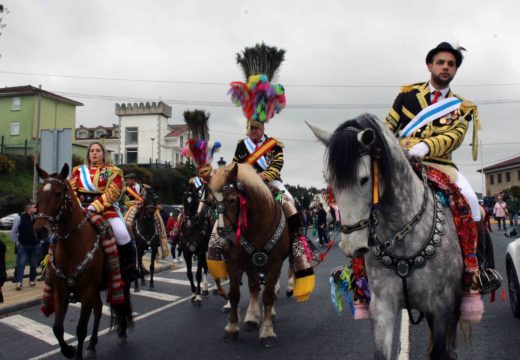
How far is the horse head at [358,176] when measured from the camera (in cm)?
304

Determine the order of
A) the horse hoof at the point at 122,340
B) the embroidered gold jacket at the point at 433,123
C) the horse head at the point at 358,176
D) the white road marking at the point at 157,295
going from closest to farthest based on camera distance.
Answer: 1. the horse head at the point at 358,176
2. the embroidered gold jacket at the point at 433,123
3. the horse hoof at the point at 122,340
4. the white road marking at the point at 157,295

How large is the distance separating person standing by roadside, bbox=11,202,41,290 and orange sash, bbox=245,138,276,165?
679 cm

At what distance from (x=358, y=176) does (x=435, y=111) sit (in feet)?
Answer: 4.71

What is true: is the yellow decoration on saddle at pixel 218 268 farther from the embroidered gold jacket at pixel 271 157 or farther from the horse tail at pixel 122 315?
the embroidered gold jacket at pixel 271 157

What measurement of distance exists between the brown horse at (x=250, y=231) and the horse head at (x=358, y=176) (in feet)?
9.27

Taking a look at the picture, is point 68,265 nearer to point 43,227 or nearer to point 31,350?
point 43,227

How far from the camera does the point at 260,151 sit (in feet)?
23.5

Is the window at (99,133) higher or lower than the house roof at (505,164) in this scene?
higher

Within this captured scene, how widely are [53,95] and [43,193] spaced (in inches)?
2067

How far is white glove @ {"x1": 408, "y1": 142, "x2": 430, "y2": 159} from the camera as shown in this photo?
387 centimetres

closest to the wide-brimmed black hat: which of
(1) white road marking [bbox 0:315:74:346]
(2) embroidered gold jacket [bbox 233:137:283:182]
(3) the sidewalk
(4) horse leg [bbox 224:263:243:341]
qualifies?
(2) embroidered gold jacket [bbox 233:137:283:182]

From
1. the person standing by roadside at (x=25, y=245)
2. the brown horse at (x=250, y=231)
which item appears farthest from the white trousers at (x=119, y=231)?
the person standing by roadside at (x=25, y=245)

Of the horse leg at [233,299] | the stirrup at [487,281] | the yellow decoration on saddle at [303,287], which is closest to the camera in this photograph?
the stirrup at [487,281]

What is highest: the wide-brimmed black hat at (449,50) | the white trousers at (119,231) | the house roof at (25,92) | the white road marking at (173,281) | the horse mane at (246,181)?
the house roof at (25,92)
